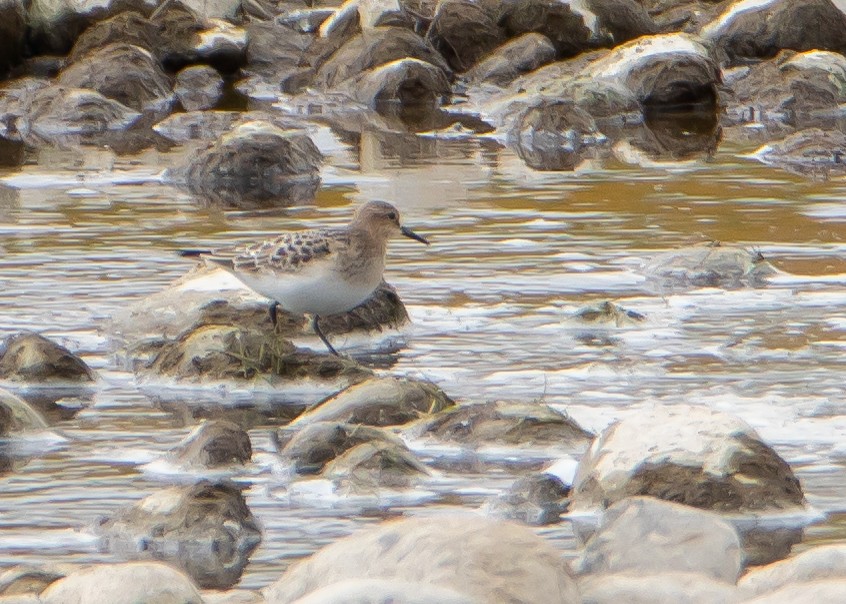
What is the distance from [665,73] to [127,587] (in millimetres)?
15910

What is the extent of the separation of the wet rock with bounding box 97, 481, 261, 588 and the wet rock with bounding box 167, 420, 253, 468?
2.55 ft

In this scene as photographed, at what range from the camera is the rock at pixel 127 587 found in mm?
5363

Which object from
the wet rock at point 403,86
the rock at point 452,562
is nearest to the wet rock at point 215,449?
the rock at point 452,562

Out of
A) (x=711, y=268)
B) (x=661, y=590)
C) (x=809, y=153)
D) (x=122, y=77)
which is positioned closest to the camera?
(x=661, y=590)

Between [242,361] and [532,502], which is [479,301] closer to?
[242,361]

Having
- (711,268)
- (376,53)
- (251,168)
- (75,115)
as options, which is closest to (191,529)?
(711,268)

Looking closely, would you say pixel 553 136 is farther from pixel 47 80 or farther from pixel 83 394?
pixel 83 394

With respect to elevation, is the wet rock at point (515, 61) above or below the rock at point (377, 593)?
→ above

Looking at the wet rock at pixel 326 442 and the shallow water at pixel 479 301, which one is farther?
the wet rock at pixel 326 442

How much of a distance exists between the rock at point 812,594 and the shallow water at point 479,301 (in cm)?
184

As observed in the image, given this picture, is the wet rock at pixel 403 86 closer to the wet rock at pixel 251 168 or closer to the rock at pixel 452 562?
the wet rock at pixel 251 168

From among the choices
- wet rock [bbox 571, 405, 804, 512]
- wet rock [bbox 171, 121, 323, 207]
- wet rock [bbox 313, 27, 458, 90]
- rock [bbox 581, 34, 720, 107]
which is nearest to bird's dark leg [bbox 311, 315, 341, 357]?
wet rock [bbox 571, 405, 804, 512]

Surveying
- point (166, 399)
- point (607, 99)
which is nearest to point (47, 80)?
point (607, 99)

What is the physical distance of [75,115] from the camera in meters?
19.9
